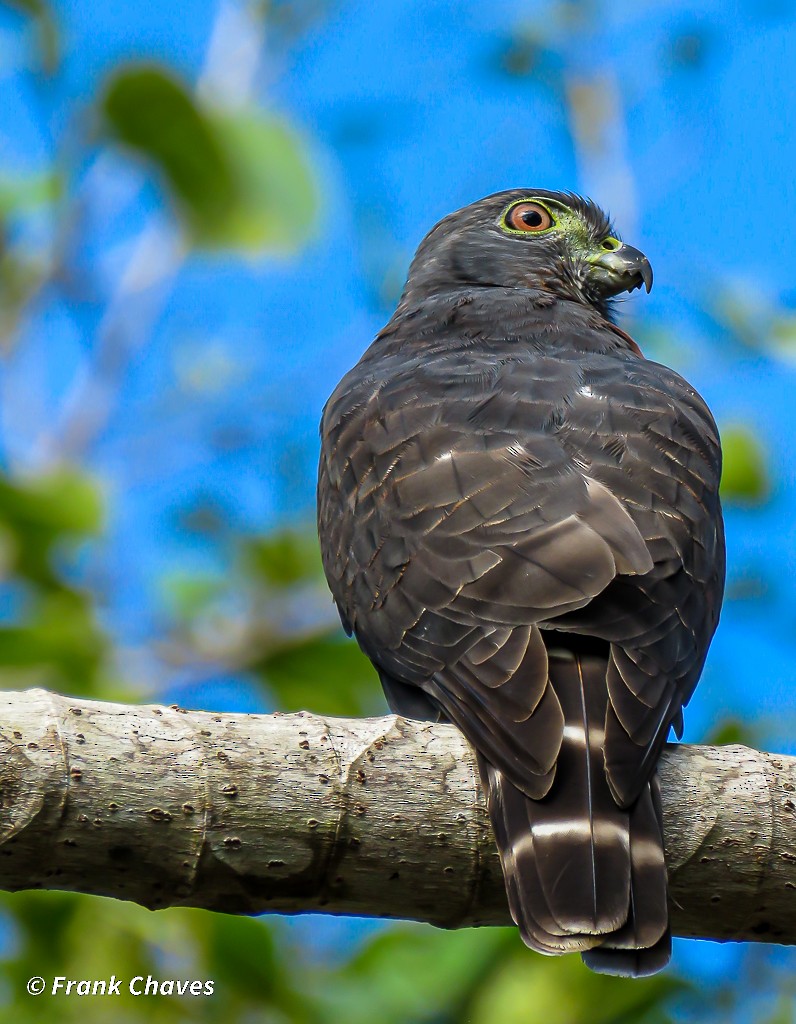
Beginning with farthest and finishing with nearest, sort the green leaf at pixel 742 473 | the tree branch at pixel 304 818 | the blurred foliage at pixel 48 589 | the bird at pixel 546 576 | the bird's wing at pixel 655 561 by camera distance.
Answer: the green leaf at pixel 742 473, the blurred foliage at pixel 48 589, the bird's wing at pixel 655 561, the bird at pixel 546 576, the tree branch at pixel 304 818

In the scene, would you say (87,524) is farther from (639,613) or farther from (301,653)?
(639,613)

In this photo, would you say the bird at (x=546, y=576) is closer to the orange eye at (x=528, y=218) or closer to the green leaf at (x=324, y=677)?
the green leaf at (x=324, y=677)

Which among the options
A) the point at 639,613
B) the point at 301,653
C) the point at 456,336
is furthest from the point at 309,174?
the point at 639,613

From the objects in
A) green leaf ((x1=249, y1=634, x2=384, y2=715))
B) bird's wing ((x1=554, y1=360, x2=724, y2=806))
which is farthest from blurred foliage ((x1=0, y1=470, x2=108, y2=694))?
bird's wing ((x1=554, y1=360, x2=724, y2=806))

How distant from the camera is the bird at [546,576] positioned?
3010 millimetres

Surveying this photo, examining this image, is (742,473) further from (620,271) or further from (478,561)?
(478,561)

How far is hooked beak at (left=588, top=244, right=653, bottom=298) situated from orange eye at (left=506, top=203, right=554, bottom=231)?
0.92 ft

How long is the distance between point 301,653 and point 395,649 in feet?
6.06

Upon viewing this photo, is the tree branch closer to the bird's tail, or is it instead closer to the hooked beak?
the bird's tail

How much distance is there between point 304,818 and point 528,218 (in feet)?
13.1

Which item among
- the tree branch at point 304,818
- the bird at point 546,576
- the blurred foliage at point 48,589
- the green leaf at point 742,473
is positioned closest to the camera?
the tree branch at point 304,818

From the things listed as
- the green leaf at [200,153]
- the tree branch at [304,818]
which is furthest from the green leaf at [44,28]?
the tree branch at [304,818]

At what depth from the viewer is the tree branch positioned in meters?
2.88

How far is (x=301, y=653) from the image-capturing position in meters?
5.58
